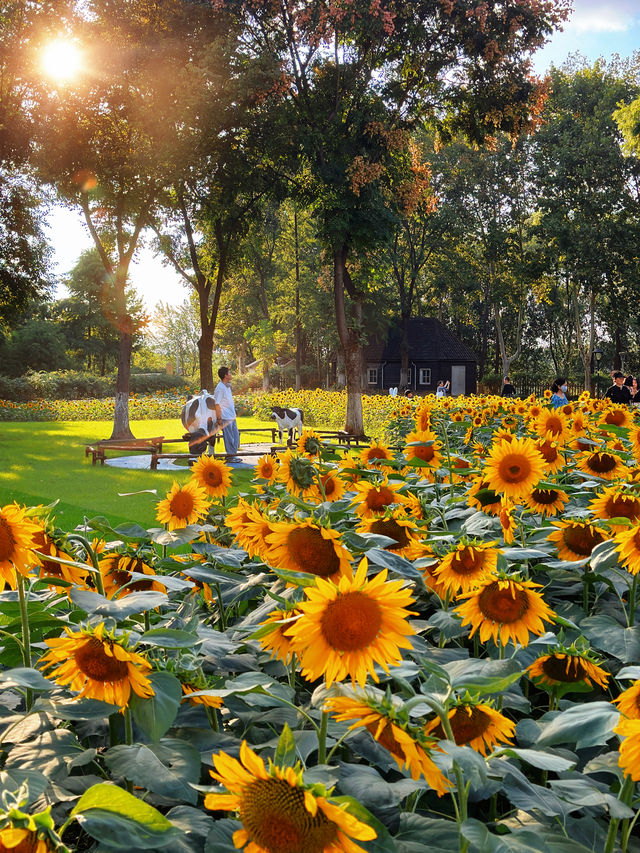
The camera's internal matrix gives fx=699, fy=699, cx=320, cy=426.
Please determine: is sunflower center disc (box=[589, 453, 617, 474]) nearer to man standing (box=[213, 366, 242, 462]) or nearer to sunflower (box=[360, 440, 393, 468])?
sunflower (box=[360, 440, 393, 468])

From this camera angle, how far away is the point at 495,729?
122cm

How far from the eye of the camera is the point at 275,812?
0.85 meters

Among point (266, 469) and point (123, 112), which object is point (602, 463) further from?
point (123, 112)

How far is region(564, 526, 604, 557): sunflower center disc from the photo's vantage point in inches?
81.5

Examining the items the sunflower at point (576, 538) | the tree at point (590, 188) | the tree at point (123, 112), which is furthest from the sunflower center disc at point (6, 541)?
the tree at point (590, 188)

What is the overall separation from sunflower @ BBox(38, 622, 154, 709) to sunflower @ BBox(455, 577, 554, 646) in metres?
0.73

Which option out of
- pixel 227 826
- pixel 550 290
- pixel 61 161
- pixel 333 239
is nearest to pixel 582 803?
pixel 227 826

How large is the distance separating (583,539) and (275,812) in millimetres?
1491

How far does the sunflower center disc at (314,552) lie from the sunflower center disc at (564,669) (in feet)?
1.71

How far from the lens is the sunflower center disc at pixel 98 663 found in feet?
4.04

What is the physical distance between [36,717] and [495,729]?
85 centimetres

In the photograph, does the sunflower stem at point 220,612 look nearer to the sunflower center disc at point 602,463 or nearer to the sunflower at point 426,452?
the sunflower at point 426,452

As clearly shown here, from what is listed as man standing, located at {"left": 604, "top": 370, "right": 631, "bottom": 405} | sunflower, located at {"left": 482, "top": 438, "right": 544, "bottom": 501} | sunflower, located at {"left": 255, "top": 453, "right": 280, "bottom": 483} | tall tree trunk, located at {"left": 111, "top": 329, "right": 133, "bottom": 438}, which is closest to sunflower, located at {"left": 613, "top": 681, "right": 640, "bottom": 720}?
sunflower, located at {"left": 482, "top": 438, "right": 544, "bottom": 501}

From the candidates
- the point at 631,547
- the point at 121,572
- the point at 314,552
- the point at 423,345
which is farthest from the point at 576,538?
the point at 423,345
